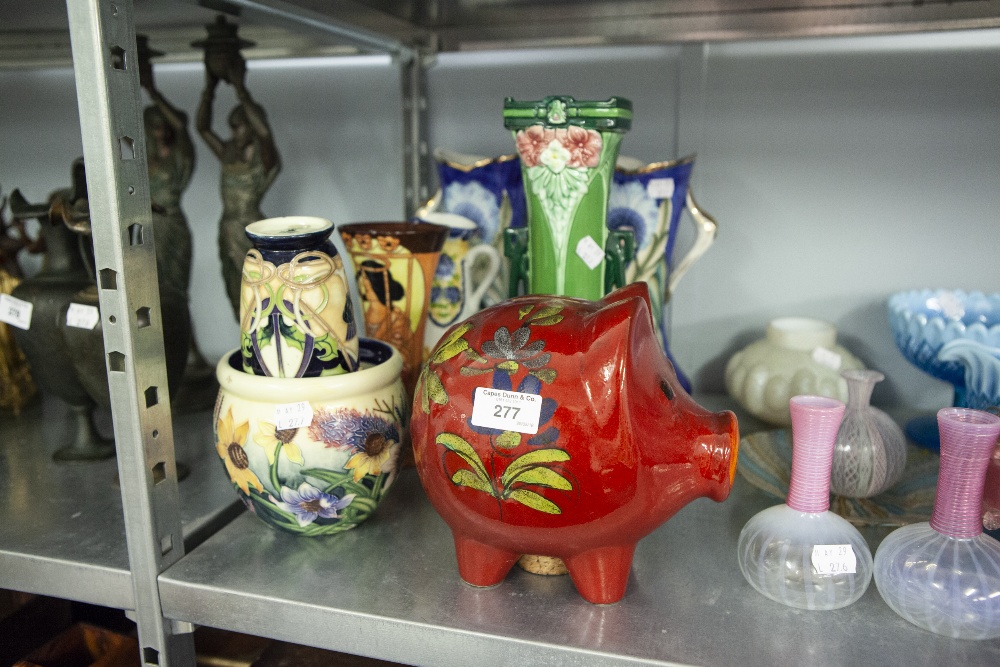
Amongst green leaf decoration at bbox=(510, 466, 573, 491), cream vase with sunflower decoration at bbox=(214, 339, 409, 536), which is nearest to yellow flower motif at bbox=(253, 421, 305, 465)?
cream vase with sunflower decoration at bbox=(214, 339, 409, 536)

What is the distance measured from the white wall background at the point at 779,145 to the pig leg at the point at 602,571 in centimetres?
59

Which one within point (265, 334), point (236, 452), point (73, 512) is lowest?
point (73, 512)

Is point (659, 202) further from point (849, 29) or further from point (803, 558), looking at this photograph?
point (803, 558)

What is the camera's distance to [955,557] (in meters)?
0.57

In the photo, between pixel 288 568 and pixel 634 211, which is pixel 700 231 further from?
pixel 288 568

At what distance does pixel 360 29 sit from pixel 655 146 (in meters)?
0.44

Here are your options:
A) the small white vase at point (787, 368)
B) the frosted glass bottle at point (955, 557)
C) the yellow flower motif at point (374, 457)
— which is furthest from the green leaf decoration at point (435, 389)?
the small white vase at point (787, 368)

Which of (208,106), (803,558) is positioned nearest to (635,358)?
(803,558)

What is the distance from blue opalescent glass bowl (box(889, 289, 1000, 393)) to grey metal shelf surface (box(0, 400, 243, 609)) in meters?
0.78

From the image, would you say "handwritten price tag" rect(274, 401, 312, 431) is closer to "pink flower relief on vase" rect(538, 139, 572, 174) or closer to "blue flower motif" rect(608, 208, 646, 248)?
"pink flower relief on vase" rect(538, 139, 572, 174)

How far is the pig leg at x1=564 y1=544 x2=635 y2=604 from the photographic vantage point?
608mm

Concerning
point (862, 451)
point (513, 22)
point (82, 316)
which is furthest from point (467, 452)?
point (513, 22)

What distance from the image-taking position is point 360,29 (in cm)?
96

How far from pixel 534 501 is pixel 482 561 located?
98 millimetres
